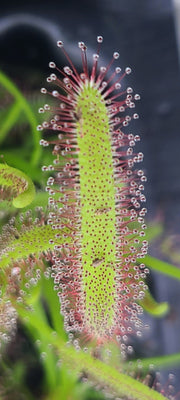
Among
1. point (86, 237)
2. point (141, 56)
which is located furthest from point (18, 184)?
point (141, 56)

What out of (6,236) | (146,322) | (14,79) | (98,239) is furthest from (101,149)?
(146,322)

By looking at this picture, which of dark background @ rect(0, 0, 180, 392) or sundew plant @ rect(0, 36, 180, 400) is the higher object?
dark background @ rect(0, 0, 180, 392)

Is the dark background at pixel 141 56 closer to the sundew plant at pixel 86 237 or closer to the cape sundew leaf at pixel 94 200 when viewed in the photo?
the sundew plant at pixel 86 237

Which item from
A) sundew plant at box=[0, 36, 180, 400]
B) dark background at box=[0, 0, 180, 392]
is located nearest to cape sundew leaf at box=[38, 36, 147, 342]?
sundew plant at box=[0, 36, 180, 400]

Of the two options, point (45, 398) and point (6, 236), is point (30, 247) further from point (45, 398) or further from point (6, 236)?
point (45, 398)

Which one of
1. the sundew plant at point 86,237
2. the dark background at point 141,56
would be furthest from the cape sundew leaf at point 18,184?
the dark background at point 141,56

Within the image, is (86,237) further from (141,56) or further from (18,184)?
(141,56)

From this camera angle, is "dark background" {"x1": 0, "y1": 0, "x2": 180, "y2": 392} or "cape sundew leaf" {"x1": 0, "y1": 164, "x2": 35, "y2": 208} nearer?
"cape sundew leaf" {"x1": 0, "y1": 164, "x2": 35, "y2": 208}

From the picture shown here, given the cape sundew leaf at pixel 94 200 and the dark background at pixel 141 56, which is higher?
the dark background at pixel 141 56

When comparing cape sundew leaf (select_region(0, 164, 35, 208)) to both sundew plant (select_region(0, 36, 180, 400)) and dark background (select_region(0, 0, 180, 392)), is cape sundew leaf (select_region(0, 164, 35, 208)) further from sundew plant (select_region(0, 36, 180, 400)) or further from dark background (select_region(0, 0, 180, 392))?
dark background (select_region(0, 0, 180, 392))
